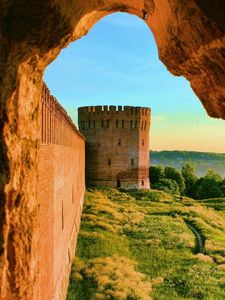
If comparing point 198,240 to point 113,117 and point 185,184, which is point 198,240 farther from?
point 185,184

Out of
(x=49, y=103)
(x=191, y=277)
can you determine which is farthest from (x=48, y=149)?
(x=191, y=277)

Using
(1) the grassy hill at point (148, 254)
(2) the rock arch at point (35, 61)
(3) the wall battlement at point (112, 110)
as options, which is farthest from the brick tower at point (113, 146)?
(2) the rock arch at point (35, 61)

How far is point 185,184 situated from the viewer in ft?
166

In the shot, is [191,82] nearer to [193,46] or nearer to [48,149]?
[193,46]

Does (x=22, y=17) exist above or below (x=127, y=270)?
above

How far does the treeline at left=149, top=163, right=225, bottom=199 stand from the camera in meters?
43.4

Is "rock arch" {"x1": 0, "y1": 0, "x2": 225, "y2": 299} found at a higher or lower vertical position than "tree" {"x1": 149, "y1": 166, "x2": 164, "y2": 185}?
higher

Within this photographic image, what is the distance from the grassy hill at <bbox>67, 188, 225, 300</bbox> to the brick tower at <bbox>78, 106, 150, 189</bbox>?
25.4 feet

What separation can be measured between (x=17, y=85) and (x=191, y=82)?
165cm

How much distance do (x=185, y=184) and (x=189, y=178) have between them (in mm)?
1517

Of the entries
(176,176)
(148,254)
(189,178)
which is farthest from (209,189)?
(148,254)

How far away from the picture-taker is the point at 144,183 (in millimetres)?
37250

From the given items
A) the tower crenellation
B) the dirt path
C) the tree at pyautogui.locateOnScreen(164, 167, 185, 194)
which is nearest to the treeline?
the tree at pyautogui.locateOnScreen(164, 167, 185, 194)

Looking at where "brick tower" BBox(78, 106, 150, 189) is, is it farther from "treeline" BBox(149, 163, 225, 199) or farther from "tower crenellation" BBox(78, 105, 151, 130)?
"treeline" BBox(149, 163, 225, 199)
